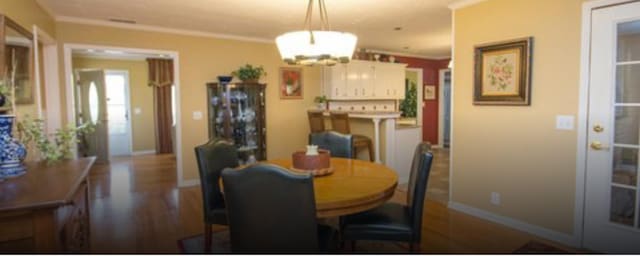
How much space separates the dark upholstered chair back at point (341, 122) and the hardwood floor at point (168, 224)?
1.05m

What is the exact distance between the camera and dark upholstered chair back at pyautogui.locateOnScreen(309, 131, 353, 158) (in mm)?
3314

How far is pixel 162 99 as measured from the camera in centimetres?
765

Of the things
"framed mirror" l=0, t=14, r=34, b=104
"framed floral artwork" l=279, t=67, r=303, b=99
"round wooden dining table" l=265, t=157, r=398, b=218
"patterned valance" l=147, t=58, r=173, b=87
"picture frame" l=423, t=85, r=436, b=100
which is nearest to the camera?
"round wooden dining table" l=265, t=157, r=398, b=218

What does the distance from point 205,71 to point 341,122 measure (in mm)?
2059

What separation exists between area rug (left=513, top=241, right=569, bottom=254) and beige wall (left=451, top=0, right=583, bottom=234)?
204mm

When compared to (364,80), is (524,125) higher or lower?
lower

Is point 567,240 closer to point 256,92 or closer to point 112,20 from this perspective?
point 256,92

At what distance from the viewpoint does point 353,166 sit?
2.72 meters

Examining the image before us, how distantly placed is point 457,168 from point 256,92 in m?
2.97

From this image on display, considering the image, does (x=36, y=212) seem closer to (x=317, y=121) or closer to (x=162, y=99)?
(x=317, y=121)

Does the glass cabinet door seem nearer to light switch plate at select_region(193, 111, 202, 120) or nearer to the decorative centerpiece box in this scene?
light switch plate at select_region(193, 111, 202, 120)

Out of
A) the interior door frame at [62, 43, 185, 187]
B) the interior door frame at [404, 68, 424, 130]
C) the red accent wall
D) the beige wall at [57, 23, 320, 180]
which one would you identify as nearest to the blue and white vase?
the interior door frame at [62, 43, 185, 187]

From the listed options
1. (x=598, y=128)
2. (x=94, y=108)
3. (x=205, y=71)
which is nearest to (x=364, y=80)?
(x=205, y=71)

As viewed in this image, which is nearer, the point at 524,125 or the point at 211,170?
the point at 211,170
